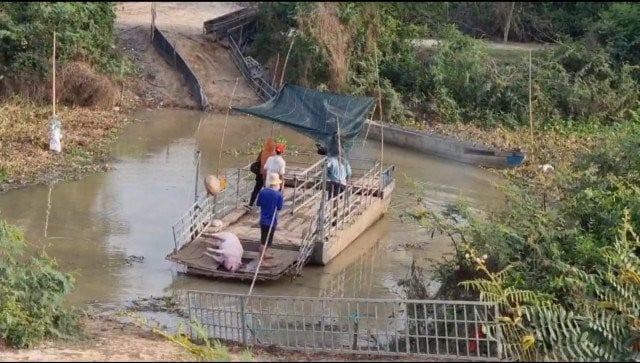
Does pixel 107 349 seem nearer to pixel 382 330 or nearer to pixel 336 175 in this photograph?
pixel 382 330

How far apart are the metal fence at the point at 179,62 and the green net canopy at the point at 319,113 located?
400 inches

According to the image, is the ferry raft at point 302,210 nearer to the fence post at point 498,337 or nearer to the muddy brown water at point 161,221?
the muddy brown water at point 161,221

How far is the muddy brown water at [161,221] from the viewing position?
13094 millimetres

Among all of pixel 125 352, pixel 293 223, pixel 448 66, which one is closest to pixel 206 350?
pixel 125 352

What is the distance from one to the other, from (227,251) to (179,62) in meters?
15.8

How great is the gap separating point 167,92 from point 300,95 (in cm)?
1141

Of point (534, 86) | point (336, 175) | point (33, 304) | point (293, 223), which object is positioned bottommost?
point (293, 223)

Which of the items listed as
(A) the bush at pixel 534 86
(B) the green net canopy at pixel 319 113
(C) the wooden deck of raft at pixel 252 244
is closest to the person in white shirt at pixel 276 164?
(B) the green net canopy at pixel 319 113

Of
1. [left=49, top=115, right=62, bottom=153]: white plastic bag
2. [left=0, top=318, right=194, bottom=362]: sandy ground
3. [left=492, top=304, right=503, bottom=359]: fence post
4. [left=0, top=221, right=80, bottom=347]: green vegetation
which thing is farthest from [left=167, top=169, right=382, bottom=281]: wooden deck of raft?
[left=49, top=115, right=62, bottom=153]: white plastic bag

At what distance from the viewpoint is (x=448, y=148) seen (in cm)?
2197

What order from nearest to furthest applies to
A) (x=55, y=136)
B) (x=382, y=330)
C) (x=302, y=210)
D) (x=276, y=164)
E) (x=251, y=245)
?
1. (x=382, y=330)
2. (x=251, y=245)
3. (x=276, y=164)
4. (x=302, y=210)
5. (x=55, y=136)

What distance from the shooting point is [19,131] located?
64.9ft

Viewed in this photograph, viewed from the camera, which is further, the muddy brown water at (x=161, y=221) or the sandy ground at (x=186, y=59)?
the sandy ground at (x=186, y=59)

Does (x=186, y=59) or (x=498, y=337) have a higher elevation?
(x=186, y=59)
